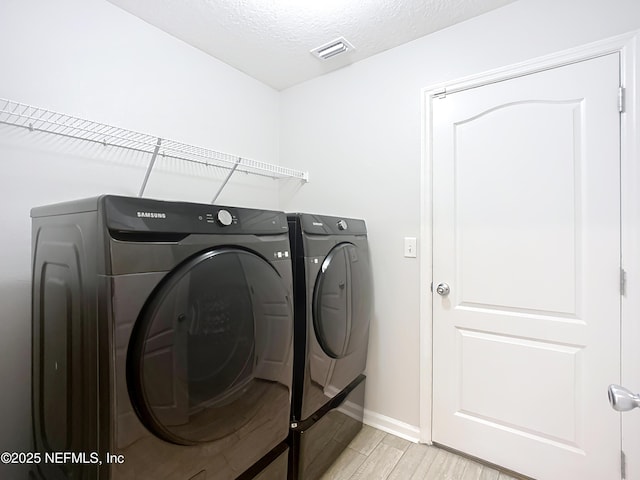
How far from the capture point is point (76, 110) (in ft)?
4.82

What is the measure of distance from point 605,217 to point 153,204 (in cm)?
183

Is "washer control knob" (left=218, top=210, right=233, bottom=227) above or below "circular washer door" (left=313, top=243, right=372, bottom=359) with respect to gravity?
above

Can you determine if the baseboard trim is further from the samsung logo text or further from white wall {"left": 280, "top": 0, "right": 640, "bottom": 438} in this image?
the samsung logo text

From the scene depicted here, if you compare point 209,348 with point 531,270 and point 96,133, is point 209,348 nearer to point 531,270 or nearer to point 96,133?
point 96,133

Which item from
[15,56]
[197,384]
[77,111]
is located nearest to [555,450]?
[197,384]

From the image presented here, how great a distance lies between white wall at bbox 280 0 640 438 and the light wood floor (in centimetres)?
13

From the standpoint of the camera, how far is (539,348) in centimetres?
158

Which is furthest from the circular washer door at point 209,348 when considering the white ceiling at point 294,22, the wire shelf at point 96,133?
the white ceiling at point 294,22

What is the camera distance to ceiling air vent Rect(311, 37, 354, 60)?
1.93m

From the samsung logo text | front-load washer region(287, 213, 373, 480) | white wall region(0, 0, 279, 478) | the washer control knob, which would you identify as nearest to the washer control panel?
the washer control knob

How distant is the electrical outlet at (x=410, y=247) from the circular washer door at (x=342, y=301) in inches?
10.0

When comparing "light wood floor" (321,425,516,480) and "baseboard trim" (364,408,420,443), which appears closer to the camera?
"light wood floor" (321,425,516,480)

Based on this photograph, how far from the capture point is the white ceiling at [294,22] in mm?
1614

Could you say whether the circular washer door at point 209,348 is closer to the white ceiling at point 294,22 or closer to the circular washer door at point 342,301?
the circular washer door at point 342,301
